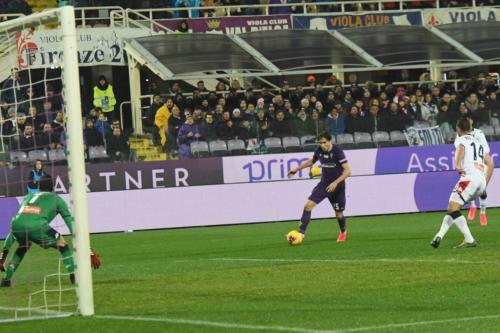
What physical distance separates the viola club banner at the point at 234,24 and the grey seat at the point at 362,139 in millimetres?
7627

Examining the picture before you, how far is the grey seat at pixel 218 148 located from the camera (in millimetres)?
35269

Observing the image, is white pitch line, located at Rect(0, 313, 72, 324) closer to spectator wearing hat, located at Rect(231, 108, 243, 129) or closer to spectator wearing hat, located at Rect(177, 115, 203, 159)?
spectator wearing hat, located at Rect(177, 115, 203, 159)

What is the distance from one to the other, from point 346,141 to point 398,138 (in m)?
1.77

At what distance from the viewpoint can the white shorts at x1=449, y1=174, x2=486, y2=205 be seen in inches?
795

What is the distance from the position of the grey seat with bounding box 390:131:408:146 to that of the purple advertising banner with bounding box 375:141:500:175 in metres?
0.22

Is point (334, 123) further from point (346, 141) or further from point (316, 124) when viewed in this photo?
point (346, 141)

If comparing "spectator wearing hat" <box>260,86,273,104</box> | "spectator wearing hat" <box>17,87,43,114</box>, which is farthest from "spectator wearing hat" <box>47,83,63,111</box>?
"spectator wearing hat" <box>260,86,273,104</box>

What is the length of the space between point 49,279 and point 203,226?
13.5 m

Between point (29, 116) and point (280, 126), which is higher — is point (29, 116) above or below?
above

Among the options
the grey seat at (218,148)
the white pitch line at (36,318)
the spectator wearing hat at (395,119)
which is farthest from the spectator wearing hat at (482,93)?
the white pitch line at (36,318)

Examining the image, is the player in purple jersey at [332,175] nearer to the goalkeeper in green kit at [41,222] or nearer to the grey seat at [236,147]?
the goalkeeper in green kit at [41,222]

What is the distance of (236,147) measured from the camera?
116ft

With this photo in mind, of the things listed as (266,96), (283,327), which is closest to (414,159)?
(266,96)

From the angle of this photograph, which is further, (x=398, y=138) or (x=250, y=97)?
(x=398, y=138)
